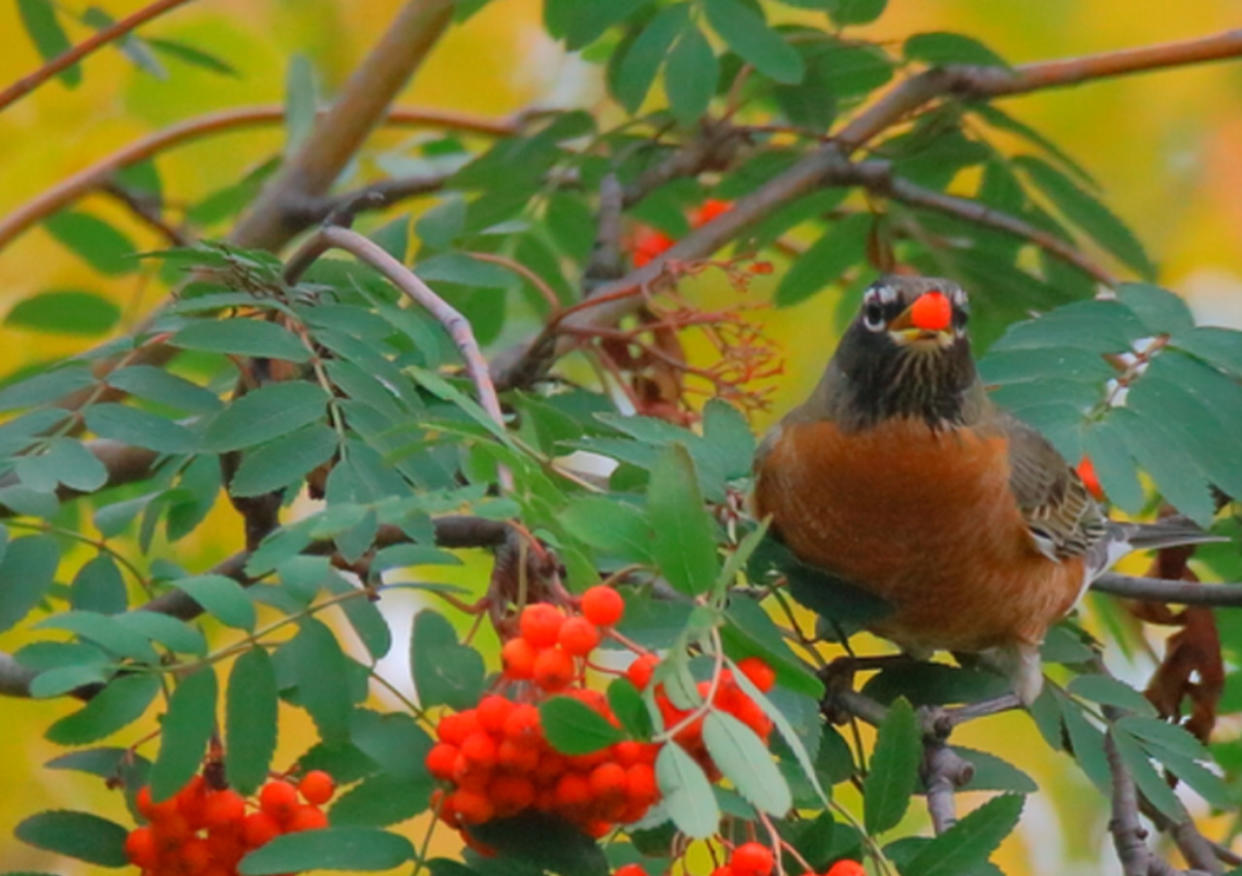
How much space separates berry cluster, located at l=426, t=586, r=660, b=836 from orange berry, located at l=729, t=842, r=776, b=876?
0.28 feet

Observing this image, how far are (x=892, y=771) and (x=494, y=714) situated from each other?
480mm

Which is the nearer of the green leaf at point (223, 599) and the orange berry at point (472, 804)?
the orange berry at point (472, 804)

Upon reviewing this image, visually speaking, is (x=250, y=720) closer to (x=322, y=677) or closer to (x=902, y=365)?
(x=322, y=677)

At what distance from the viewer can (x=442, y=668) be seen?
153 centimetres

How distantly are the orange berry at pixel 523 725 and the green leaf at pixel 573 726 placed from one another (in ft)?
0.13

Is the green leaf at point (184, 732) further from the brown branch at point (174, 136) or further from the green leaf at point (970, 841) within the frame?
the brown branch at point (174, 136)

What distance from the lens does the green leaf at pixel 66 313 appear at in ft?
10.9

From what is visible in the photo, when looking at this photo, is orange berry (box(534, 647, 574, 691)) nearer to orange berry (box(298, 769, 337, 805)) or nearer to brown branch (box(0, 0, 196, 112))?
orange berry (box(298, 769, 337, 805))

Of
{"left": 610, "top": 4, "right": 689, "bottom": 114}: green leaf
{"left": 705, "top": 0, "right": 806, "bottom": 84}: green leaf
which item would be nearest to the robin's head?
{"left": 705, "top": 0, "right": 806, "bottom": 84}: green leaf

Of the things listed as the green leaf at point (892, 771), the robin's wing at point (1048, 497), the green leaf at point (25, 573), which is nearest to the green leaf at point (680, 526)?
the green leaf at point (892, 771)

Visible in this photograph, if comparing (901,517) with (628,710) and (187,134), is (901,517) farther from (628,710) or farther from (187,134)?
(187,134)

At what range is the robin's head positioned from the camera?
2.62m

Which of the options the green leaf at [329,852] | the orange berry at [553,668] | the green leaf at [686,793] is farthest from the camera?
the green leaf at [329,852]

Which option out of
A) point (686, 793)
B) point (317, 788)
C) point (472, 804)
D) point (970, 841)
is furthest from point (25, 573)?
point (970, 841)
